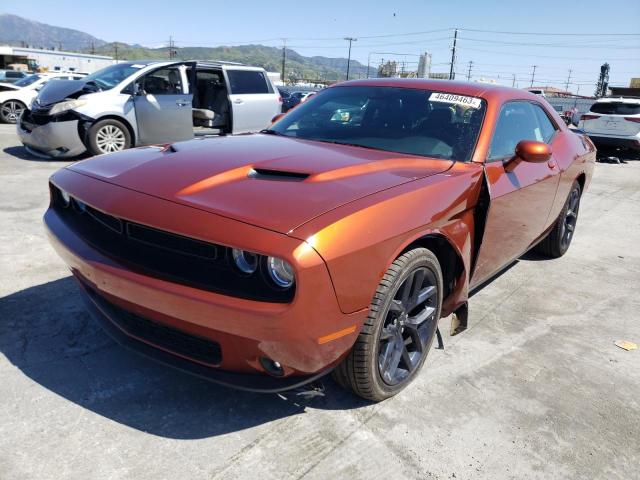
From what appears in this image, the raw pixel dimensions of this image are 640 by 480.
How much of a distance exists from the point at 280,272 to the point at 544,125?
311 centimetres

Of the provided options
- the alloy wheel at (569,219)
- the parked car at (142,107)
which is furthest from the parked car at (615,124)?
the alloy wheel at (569,219)

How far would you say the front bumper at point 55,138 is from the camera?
745 centimetres

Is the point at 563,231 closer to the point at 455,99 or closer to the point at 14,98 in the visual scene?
the point at 455,99

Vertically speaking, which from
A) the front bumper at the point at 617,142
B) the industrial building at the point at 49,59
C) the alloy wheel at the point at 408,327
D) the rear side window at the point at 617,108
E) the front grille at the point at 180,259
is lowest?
the alloy wheel at the point at 408,327

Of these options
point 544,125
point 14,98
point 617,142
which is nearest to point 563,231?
point 544,125

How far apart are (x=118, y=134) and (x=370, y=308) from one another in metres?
6.86

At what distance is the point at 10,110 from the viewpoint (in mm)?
12906

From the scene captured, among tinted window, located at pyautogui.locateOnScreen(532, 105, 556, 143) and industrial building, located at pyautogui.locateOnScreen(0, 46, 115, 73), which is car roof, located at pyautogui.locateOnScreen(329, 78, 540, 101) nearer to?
tinted window, located at pyautogui.locateOnScreen(532, 105, 556, 143)

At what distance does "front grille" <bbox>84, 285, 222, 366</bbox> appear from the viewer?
198cm

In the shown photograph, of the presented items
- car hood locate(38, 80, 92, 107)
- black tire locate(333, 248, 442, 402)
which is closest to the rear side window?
car hood locate(38, 80, 92, 107)

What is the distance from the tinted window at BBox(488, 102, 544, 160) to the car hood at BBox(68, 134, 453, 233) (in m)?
0.53

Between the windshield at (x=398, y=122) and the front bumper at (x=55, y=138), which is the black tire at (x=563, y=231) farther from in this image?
the front bumper at (x=55, y=138)

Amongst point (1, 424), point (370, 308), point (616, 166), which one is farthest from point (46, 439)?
point (616, 166)

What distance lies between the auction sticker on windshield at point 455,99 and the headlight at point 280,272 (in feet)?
5.98
